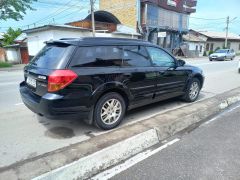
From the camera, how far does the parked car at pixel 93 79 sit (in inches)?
141

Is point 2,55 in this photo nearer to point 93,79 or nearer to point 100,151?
point 93,79

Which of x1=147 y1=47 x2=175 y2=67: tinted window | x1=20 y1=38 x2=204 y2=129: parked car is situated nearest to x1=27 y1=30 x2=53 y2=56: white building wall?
x1=147 y1=47 x2=175 y2=67: tinted window

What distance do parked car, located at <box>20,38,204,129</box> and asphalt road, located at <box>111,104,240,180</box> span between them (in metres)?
1.22

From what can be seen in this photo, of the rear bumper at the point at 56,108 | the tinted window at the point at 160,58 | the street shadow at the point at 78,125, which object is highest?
the tinted window at the point at 160,58

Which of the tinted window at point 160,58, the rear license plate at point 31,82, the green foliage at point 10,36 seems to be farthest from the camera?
the green foliage at point 10,36

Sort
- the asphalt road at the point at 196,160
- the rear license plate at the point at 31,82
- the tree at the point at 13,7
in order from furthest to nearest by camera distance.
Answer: the tree at the point at 13,7 → the rear license plate at the point at 31,82 → the asphalt road at the point at 196,160

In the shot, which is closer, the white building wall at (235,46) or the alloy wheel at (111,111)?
the alloy wheel at (111,111)

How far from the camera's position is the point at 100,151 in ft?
10.4

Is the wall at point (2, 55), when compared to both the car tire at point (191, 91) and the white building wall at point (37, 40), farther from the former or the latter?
the car tire at point (191, 91)

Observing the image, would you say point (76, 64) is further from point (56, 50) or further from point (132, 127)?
point (132, 127)

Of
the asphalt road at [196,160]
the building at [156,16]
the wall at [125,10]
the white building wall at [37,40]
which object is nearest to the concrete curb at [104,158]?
the asphalt road at [196,160]

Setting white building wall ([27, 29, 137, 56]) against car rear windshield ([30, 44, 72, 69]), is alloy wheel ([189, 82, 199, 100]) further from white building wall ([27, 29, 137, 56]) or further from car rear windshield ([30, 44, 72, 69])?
white building wall ([27, 29, 137, 56])

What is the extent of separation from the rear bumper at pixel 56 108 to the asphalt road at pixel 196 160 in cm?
121

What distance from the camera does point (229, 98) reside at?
21.2ft
